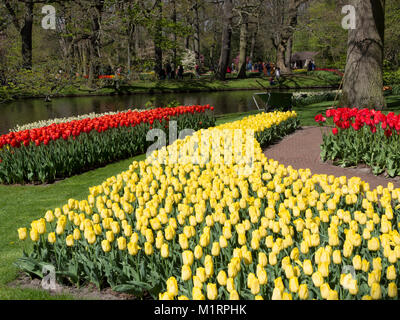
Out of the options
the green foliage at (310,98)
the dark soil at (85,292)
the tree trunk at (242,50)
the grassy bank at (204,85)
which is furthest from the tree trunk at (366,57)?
the tree trunk at (242,50)

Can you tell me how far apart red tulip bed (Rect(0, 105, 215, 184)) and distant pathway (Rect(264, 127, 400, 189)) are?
314 cm

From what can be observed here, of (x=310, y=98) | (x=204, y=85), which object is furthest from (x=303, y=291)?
(x=204, y=85)

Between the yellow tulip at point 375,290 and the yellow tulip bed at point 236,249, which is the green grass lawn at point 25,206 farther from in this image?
the yellow tulip at point 375,290

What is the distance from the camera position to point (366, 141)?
7.11 metres

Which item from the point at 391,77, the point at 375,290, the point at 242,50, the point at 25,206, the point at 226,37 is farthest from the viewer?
the point at 242,50

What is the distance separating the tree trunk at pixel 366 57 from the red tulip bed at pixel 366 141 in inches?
159

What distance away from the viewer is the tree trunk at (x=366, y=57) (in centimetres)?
1099

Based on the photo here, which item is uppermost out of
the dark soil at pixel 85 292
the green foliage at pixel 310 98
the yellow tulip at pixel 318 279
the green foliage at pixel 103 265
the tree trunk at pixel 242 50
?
the tree trunk at pixel 242 50

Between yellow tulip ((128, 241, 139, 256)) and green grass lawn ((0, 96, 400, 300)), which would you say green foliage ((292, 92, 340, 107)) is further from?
yellow tulip ((128, 241, 139, 256))

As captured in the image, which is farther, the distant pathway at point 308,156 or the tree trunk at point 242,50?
the tree trunk at point 242,50

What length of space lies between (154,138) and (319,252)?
26.1ft

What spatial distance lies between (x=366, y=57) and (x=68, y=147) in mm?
8046

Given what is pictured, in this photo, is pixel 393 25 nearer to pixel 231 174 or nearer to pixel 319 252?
pixel 231 174

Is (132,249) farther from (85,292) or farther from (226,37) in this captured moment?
(226,37)
